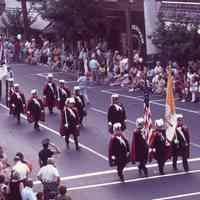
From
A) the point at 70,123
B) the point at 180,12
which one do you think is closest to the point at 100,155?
the point at 70,123

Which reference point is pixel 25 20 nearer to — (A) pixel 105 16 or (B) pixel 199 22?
(A) pixel 105 16

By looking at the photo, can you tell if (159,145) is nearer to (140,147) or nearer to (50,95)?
(140,147)

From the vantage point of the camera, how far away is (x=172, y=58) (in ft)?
115

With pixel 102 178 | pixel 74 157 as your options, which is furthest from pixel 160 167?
pixel 74 157

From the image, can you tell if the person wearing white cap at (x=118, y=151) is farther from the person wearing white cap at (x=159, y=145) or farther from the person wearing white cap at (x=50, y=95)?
the person wearing white cap at (x=50, y=95)

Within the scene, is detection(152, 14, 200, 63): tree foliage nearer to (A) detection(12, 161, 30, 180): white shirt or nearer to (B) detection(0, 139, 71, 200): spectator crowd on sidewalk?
(B) detection(0, 139, 71, 200): spectator crowd on sidewalk

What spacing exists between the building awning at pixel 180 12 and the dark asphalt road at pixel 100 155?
398cm

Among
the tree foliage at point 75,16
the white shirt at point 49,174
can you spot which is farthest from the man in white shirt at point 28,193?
the tree foliage at point 75,16

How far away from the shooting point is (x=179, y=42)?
34.8 m

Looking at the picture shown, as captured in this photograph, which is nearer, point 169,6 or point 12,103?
point 12,103

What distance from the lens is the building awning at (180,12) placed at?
1422 inches

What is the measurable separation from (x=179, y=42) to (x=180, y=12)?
11.1ft

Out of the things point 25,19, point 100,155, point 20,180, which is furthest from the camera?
point 25,19

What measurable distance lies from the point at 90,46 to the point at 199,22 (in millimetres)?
9009
